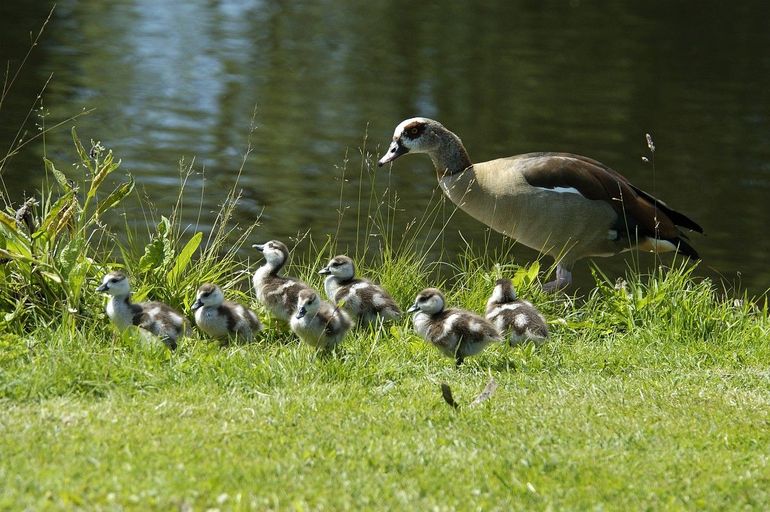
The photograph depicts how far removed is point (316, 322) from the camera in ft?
24.1

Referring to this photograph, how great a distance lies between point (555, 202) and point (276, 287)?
3152 millimetres

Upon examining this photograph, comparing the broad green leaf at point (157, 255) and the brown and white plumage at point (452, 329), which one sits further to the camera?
the broad green leaf at point (157, 255)

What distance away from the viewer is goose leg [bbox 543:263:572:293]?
10.0 m

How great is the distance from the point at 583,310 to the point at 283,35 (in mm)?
19147

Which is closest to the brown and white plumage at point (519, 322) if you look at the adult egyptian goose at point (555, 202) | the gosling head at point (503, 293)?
the gosling head at point (503, 293)

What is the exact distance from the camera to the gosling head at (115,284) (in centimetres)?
743

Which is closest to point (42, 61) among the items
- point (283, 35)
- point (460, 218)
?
point (283, 35)

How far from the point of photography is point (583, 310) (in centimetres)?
931

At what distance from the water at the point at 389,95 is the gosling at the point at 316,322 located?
479 cm

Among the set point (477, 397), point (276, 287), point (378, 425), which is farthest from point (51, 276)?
point (477, 397)

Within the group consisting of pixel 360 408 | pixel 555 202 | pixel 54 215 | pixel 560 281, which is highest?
pixel 54 215

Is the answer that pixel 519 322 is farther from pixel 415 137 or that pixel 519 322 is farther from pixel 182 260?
pixel 415 137

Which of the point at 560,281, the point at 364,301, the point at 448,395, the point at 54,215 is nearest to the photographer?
the point at 448,395

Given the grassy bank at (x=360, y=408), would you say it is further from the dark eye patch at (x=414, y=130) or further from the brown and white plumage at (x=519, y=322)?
the dark eye patch at (x=414, y=130)
